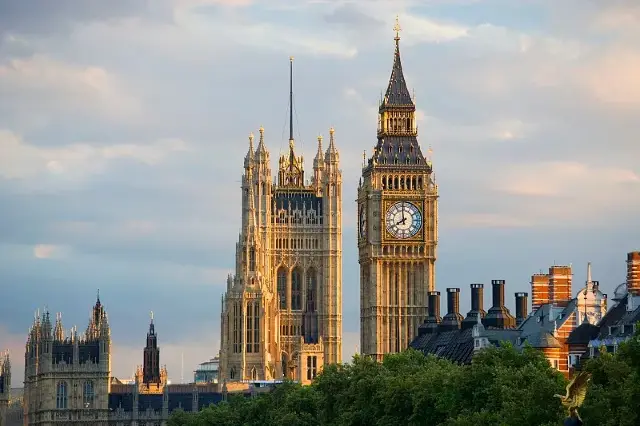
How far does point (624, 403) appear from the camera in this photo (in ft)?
284

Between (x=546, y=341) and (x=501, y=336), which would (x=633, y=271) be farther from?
(x=501, y=336)

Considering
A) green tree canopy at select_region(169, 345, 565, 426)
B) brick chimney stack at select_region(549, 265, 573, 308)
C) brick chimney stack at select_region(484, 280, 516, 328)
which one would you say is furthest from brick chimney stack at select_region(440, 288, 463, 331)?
brick chimney stack at select_region(549, 265, 573, 308)

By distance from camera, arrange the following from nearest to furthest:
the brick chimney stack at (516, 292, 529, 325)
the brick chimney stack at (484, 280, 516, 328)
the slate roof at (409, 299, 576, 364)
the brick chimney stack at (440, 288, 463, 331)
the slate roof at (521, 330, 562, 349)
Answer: the slate roof at (521, 330, 562, 349), the slate roof at (409, 299, 576, 364), the brick chimney stack at (484, 280, 516, 328), the brick chimney stack at (516, 292, 529, 325), the brick chimney stack at (440, 288, 463, 331)

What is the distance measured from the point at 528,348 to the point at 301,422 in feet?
109

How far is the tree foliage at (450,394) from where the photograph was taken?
3533 inches

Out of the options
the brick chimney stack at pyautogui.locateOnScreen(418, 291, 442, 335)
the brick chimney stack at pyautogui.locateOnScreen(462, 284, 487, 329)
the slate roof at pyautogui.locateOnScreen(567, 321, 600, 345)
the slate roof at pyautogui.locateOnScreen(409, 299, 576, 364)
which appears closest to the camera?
the slate roof at pyautogui.locateOnScreen(567, 321, 600, 345)

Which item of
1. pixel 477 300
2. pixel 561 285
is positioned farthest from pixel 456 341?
pixel 561 285

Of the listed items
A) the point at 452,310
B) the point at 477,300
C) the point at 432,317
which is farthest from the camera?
the point at 432,317

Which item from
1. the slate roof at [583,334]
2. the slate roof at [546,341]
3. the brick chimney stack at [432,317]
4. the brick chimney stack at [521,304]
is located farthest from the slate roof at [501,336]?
the brick chimney stack at [521,304]

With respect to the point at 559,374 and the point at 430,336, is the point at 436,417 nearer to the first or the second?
the point at 559,374

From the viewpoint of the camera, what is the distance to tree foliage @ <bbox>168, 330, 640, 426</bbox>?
294ft

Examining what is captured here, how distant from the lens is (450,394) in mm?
114812

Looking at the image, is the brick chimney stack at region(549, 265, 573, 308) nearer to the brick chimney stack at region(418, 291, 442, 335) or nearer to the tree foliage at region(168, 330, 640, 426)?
the tree foliage at region(168, 330, 640, 426)

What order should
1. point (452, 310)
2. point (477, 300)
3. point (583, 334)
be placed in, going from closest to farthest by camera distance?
point (583, 334) < point (477, 300) < point (452, 310)
